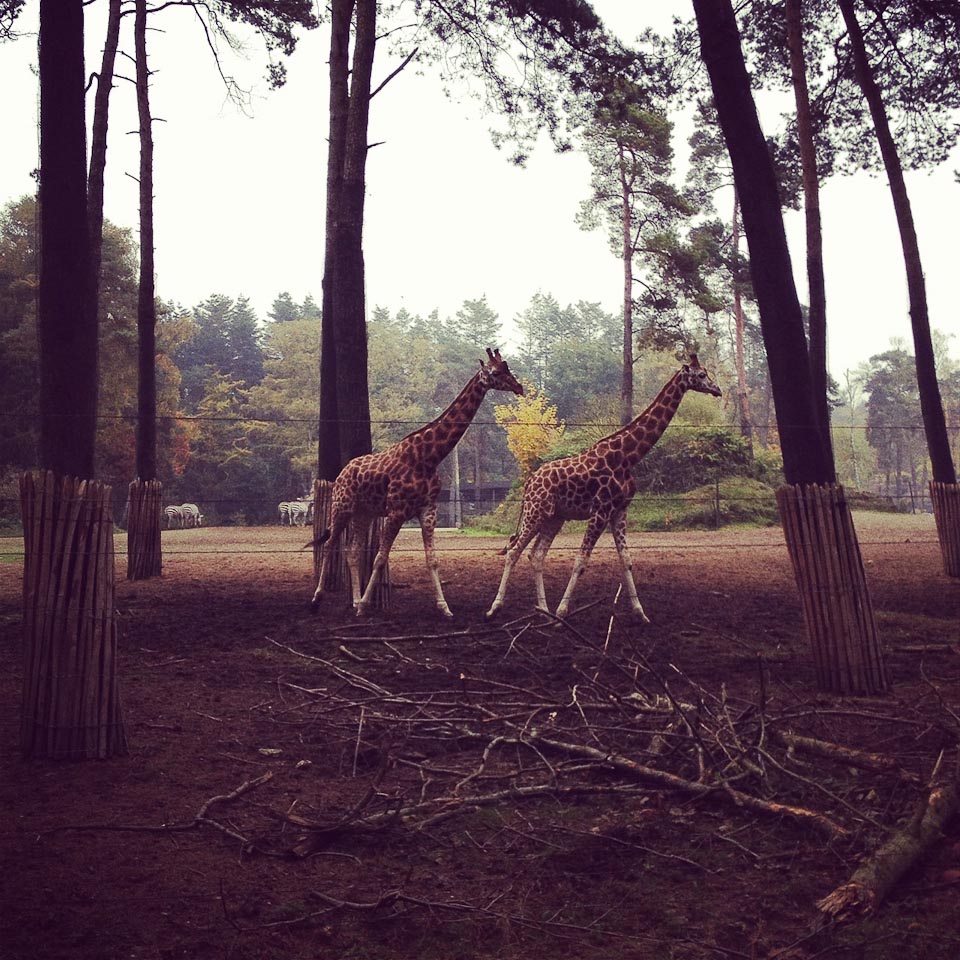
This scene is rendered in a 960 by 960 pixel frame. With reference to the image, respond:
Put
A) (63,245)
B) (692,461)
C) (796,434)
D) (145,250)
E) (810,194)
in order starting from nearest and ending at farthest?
(63,245), (796,434), (810,194), (145,250), (692,461)

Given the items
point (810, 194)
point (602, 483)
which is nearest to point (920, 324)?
point (810, 194)

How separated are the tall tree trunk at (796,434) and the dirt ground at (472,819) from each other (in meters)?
0.36

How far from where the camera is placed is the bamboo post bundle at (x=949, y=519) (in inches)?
473

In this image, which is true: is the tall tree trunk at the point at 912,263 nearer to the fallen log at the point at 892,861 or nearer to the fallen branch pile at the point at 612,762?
the fallen branch pile at the point at 612,762

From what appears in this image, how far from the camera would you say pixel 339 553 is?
36.5ft

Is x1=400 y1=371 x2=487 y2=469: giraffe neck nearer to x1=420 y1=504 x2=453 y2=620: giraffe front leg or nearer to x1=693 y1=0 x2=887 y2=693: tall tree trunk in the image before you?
x1=420 y1=504 x2=453 y2=620: giraffe front leg

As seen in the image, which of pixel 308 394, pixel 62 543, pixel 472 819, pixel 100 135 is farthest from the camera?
pixel 308 394

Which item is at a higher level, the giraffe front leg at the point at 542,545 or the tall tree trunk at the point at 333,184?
the tall tree trunk at the point at 333,184

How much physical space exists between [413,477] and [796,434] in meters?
3.86

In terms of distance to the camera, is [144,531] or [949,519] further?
[144,531]

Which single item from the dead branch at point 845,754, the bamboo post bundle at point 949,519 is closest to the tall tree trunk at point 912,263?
the bamboo post bundle at point 949,519

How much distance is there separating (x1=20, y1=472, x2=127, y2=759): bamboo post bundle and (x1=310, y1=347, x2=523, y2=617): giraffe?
4.30 meters

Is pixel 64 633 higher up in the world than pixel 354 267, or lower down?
lower down

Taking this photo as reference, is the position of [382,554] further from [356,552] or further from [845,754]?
[845,754]
